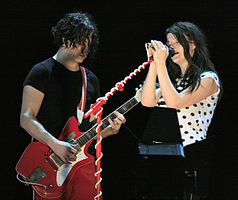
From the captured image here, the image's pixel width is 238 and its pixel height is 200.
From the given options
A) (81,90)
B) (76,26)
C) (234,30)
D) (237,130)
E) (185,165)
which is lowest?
(237,130)

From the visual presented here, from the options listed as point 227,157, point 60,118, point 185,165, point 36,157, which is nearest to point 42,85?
point 60,118

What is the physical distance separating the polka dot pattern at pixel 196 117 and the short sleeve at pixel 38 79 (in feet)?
2.63

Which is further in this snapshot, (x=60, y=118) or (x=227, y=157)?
(x=227, y=157)

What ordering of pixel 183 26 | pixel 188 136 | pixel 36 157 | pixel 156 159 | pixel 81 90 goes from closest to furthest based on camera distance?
pixel 156 159 < pixel 188 136 < pixel 183 26 < pixel 36 157 < pixel 81 90

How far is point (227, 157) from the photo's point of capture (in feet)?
8.90

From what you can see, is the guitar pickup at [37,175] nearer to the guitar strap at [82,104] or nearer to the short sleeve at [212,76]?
the guitar strap at [82,104]

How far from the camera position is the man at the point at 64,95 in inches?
82.8

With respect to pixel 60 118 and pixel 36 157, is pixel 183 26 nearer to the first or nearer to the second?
pixel 60 118

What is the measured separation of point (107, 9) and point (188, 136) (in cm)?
142

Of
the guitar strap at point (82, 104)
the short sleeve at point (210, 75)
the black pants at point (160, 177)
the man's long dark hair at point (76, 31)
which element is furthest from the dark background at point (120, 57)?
the black pants at point (160, 177)

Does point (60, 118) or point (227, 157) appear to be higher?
point (60, 118)

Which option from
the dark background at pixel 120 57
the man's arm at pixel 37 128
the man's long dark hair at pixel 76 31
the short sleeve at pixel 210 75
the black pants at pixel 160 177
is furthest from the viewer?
the dark background at pixel 120 57

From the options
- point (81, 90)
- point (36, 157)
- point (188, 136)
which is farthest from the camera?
point (81, 90)

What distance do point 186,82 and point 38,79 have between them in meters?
0.89
